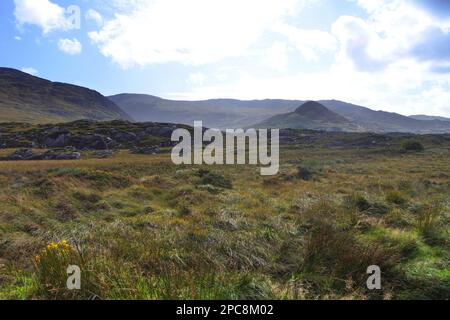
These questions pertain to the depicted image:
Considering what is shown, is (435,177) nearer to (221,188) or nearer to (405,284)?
(221,188)

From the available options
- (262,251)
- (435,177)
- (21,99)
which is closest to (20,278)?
(262,251)

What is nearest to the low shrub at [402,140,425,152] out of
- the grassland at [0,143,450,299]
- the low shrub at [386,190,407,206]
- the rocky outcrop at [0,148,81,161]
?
the low shrub at [386,190,407,206]

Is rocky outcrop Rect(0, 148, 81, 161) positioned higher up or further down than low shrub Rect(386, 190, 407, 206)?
further down

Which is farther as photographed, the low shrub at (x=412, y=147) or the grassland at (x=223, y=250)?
the low shrub at (x=412, y=147)

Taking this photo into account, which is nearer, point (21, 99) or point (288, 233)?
point (288, 233)

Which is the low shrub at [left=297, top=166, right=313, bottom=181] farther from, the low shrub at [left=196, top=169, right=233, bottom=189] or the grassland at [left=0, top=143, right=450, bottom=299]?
the grassland at [left=0, top=143, right=450, bottom=299]

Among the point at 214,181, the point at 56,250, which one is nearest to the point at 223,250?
the point at 56,250

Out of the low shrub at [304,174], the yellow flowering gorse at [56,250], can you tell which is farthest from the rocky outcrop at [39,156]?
the yellow flowering gorse at [56,250]

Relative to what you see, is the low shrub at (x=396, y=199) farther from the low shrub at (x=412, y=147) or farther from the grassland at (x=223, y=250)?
the low shrub at (x=412, y=147)

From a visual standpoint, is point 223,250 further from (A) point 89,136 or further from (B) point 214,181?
(A) point 89,136

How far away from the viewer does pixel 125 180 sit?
23.3 metres
